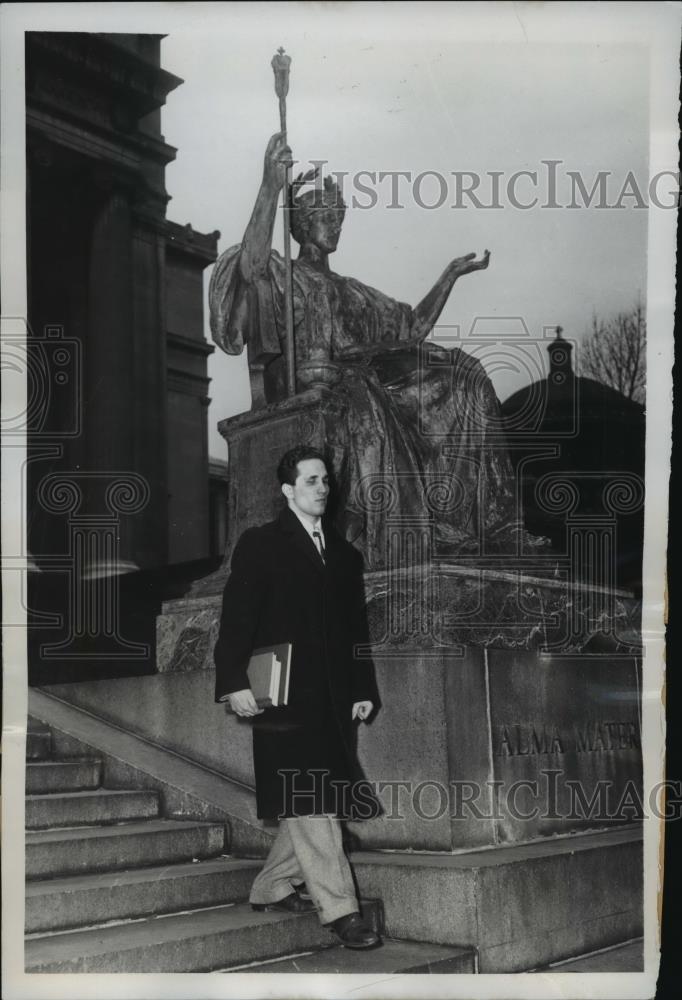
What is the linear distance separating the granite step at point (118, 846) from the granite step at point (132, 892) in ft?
0.18

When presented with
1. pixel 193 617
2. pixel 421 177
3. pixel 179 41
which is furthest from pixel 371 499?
pixel 179 41

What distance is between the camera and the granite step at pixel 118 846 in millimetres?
6117

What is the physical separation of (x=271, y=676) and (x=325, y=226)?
3.00 metres

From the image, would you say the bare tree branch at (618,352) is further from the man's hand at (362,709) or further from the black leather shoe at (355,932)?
the black leather shoe at (355,932)

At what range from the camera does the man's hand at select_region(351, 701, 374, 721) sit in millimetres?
6387

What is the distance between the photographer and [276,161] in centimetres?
718

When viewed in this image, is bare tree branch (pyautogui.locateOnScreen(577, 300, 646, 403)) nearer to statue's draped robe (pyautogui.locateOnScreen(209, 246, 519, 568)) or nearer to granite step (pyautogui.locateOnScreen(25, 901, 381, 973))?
statue's draped robe (pyautogui.locateOnScreen(209, 246, 519, 568))

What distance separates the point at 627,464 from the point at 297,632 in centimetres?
197

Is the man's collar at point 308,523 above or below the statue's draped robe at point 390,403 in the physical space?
below

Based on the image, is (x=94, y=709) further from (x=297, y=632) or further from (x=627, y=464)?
(x=627, y=464)

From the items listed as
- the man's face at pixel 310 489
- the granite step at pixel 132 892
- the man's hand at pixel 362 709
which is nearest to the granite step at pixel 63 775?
the granite step at pixel 132 892

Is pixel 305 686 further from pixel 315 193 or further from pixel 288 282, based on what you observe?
pixel 315 193

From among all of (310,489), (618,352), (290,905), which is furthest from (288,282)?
(290,905)

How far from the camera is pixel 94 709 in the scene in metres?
7.83
